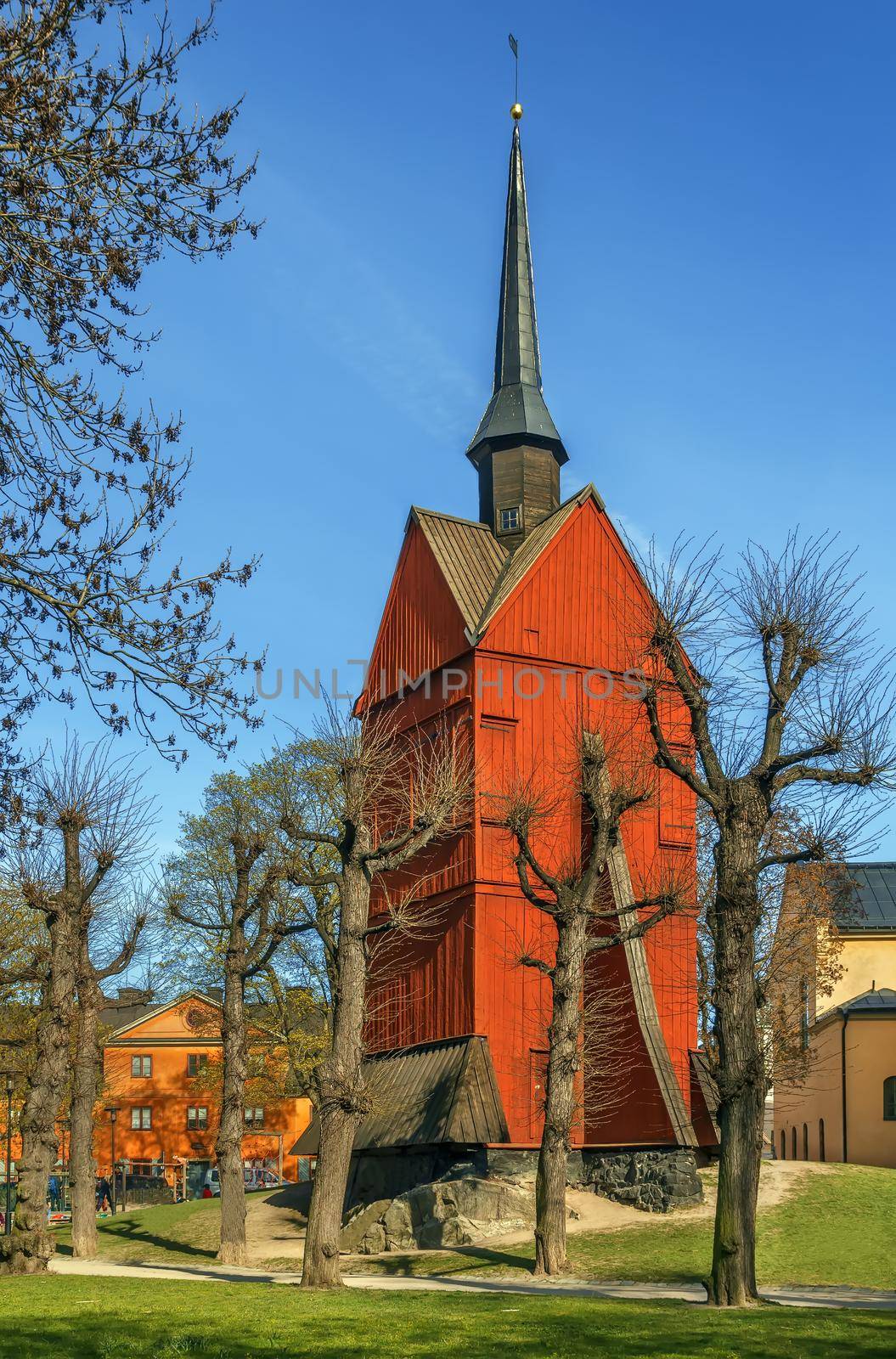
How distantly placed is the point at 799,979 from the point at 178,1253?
2036cm

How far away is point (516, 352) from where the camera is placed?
40688mm

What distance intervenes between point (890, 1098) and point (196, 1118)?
131 feet

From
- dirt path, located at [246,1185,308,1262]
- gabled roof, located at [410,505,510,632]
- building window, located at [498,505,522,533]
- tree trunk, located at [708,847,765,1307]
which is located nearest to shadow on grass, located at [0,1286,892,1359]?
tree trunk, located at [708,847,765,1307]

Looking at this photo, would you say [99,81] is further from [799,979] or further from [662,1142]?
[799,979]

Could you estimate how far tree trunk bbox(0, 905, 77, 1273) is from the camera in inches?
859

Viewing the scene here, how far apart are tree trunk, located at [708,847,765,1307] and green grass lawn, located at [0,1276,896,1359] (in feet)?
2.60

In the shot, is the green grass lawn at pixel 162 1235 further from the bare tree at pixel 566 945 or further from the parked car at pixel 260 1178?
the parked car at pixel 260 1178

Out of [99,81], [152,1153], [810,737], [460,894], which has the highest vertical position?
[99,81]

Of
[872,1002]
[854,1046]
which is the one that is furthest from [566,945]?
[872,1002]

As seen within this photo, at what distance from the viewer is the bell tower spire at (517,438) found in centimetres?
3819

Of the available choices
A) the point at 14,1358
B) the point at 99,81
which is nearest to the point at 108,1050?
the point at 14,1358

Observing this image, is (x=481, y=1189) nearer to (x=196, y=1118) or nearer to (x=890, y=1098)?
(x=890, y=1098)

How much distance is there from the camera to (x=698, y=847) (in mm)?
38688

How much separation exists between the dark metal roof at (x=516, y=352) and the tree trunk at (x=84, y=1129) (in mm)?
18228
